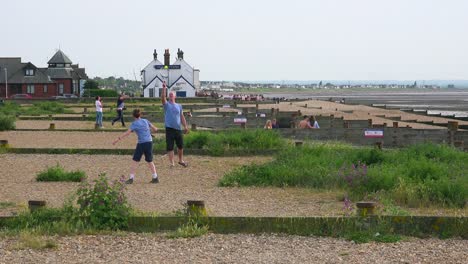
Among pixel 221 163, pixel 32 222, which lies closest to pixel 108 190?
pixel 32 222

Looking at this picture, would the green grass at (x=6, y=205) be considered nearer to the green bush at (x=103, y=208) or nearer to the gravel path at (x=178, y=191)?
the gravel path at (x=178, y=191)

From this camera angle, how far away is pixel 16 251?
27.6 ft

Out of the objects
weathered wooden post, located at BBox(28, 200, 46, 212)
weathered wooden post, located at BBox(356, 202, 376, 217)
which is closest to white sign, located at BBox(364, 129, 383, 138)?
weathered wooden post, located at BBox(356, 202, 376, 217)

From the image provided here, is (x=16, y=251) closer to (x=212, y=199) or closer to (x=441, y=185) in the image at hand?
(x=212, y=199)

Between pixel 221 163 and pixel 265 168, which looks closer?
pixel 265 168

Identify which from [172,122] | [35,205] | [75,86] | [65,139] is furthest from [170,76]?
[35,205]

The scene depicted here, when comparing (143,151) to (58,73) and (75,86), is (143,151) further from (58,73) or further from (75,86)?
(75,86)

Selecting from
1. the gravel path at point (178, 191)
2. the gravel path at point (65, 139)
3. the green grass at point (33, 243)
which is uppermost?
the gravel path at point (65, 139)

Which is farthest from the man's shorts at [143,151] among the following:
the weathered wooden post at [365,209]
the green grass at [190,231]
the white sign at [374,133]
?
the white sign at [374,133]

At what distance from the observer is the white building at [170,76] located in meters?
83.2

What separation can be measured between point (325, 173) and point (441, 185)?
2.49 m

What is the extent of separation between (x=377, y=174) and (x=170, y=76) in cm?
7375

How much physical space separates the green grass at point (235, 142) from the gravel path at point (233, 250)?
9.34 m

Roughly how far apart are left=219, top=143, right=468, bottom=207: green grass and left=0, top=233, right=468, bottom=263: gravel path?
2374 mm
